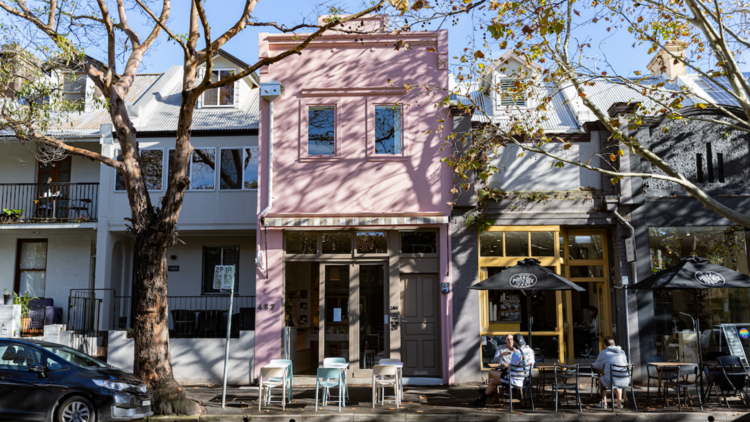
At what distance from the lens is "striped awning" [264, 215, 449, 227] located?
14102 mm

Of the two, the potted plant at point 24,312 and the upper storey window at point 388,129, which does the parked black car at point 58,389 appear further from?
the upper storey window at point 388,129

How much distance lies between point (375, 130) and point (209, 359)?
6686 millimetres

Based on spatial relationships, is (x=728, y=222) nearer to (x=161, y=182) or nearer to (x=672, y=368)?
(x=672, y=368)

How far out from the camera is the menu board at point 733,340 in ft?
45.9

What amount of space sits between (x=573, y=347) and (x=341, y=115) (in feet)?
25.7

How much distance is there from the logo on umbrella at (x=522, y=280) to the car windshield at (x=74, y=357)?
7500 mm

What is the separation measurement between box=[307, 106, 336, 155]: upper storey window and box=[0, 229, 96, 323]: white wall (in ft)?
26.4

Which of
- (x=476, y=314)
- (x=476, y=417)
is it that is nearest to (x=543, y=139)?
(x=476, y=314)

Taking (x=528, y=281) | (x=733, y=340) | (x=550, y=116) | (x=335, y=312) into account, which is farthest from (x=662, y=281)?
(x=335, y=312)

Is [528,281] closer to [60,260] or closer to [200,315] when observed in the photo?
[200,315]

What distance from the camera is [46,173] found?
63.1 ft

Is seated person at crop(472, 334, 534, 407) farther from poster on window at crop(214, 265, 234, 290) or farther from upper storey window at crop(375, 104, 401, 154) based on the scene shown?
upper storey window at crop(375, 104, 401, 154)

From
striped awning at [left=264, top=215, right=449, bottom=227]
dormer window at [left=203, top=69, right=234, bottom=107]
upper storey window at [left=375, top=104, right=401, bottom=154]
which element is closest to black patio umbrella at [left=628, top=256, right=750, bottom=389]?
striped awning at [left=264, top=215, right=449, bottom=227]

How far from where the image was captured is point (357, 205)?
14609mm
